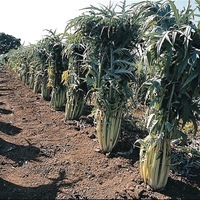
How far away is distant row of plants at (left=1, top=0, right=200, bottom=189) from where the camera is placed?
301 centimetres

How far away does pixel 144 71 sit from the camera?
13.3 ft

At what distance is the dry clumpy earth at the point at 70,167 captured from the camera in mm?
3314

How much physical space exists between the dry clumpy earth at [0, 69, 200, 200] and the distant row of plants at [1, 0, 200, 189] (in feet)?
0.78

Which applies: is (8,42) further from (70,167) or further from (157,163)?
(157,163)

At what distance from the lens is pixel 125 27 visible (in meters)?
4.25

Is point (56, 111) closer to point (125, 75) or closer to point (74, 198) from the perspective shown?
point (125, 75)

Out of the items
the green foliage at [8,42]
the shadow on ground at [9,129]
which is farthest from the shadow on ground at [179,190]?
the green foliage at [8,42]

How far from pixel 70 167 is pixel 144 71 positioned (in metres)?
1.63

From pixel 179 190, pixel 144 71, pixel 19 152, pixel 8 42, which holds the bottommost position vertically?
pixel 19 152

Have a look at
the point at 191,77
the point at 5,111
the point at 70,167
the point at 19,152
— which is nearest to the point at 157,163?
the point at 191,77

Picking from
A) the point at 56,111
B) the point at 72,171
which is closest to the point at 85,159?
the point at 72,171

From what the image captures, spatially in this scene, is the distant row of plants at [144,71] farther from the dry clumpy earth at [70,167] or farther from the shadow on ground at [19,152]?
the shadow on ground at [19,152]

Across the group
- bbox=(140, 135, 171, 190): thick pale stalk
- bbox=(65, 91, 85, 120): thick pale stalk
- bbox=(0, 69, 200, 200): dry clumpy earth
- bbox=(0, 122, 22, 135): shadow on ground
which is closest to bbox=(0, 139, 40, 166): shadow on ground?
bbox=(0, 69, 200, 200): dry clumpy earth

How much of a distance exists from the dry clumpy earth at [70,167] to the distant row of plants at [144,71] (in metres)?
0.24
